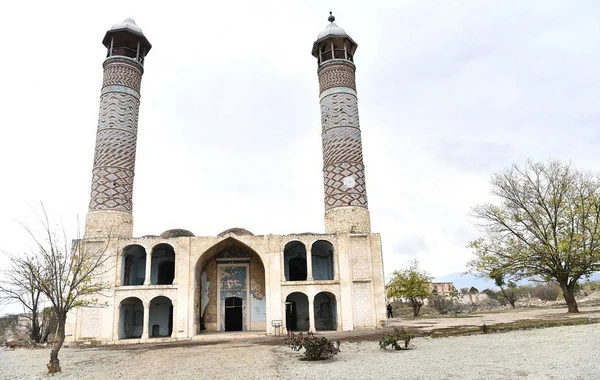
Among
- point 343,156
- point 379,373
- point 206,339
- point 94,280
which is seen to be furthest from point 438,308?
point 379,373

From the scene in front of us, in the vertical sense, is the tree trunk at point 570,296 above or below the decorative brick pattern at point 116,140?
below

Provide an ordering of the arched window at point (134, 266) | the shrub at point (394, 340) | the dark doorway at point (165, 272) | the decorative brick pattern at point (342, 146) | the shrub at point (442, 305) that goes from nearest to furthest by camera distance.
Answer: the shrub at point (394, 340)
the arched window at point (134, 266)
the dark doorway at point (165, 272)
the decorative brick pattern at point (342, 146)
the shrub at point (442, 305)

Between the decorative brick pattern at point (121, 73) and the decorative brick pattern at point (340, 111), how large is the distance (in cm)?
1081

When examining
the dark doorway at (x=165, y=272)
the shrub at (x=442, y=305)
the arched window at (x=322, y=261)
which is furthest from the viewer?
the shrub at (x=442, y=305)

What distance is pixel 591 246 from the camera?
802 inches

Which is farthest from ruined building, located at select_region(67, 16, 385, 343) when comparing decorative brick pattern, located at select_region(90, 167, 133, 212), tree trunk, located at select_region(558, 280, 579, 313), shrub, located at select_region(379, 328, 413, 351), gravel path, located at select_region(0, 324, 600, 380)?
tree trunk, located at select_region(558, 280, 579, 313)

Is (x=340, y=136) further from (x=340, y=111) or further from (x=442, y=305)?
(x=442, y=305)

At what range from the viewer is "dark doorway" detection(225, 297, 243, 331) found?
22844 millimetres

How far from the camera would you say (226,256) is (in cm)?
2345

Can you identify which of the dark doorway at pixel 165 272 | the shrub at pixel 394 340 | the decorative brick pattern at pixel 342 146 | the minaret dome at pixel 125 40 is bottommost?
the shrub at pixel 394 340

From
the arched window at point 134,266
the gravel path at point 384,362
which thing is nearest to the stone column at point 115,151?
the arched window at point 134,266

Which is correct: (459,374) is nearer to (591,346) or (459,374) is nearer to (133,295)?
(591,346)

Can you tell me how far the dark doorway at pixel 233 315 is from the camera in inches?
899

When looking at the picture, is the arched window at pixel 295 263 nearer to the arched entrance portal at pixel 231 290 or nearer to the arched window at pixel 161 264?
the arched entrance portal at pixel 231 290
